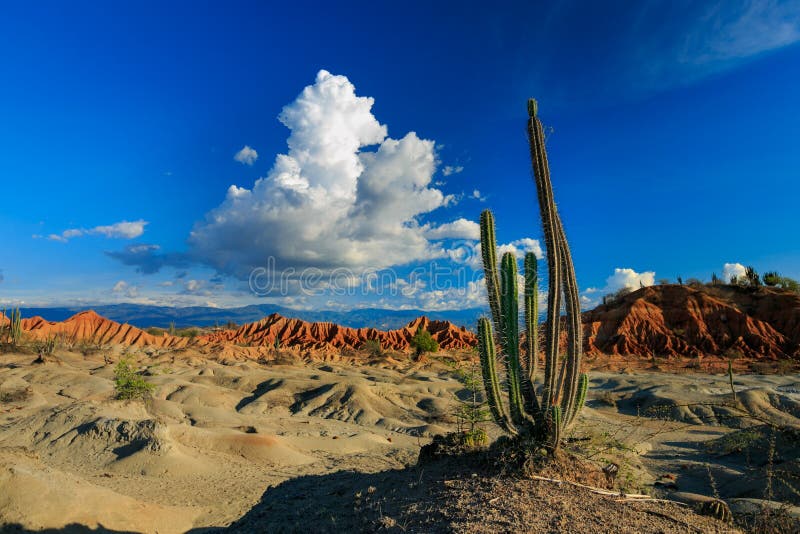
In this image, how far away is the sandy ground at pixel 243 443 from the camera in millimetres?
5535

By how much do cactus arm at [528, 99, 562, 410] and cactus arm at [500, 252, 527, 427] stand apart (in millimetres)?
305

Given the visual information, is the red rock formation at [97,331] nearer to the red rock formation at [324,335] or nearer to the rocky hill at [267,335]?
the rocky hill at [267,335]

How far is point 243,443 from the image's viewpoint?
917 centimetres

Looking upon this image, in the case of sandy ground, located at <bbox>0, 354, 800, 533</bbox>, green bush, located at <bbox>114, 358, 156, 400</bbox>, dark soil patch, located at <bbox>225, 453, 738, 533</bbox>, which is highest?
green bush, located at <bbox>114, 358, 156, 400</bbox>

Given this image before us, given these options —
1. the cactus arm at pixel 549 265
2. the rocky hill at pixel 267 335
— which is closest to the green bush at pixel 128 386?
the cactus arm at pixel 549 265

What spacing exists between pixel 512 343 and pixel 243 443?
687cm

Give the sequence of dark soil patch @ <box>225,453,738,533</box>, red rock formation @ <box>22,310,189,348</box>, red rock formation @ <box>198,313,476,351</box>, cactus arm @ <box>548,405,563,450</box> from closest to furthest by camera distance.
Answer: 1. dark soil patch @ <box>225,453,738,533</box>
2. cactus arm @ <box>548,405,563,450</box>
3. red rock formation @ <box>22,310,189,348</box>
4. red rock formation @ <box>198,313,476,351</box>

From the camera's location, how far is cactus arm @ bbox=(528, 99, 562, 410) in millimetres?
5004

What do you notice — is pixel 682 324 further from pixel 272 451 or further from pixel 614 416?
pixel 272 451

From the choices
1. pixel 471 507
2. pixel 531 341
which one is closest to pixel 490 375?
pixel 531 341

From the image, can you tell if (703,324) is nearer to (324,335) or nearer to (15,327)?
(324,335)

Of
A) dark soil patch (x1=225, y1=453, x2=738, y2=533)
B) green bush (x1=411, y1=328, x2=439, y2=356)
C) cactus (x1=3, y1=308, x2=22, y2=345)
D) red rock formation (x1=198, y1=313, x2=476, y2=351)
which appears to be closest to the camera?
dark soil patch (x1=225, y1=453, x2=738, y2=533)

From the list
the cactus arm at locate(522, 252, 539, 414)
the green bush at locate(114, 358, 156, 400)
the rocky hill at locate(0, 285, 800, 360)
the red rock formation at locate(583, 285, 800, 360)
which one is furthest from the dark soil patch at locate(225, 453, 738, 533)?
the red rock formation at locate(583, 285, 800, 360)

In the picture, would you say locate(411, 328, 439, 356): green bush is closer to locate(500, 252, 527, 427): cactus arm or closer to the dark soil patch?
the dark soil patch
